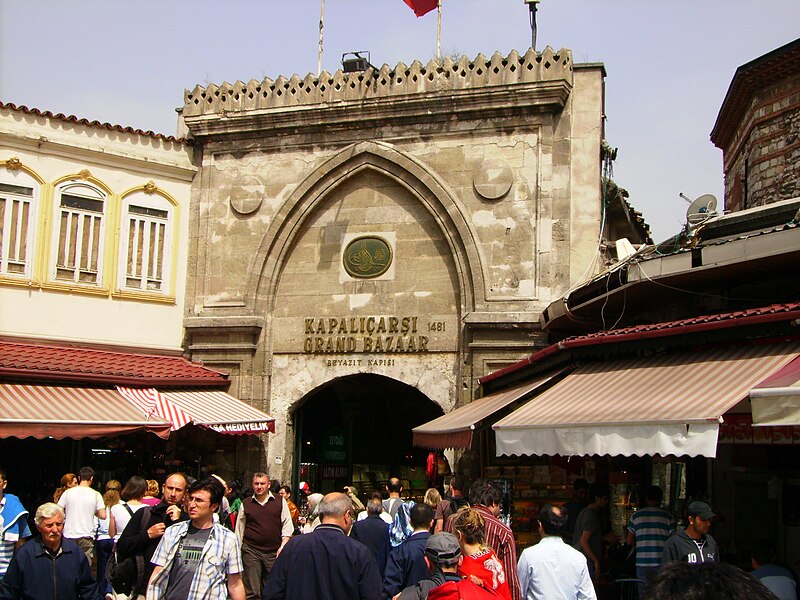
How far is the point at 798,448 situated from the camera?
32.0 feet

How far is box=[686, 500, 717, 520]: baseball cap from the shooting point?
7359 mm

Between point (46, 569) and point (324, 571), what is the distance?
5.76 ft

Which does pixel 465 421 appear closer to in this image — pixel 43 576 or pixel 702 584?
pixel 43 576

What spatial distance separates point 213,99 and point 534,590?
46.0 feet

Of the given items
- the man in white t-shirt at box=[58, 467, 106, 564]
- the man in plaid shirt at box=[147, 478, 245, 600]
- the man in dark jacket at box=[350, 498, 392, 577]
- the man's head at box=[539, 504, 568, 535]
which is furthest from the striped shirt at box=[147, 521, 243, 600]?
the man in white t-shirt at box=[58, 467, 106, 564]

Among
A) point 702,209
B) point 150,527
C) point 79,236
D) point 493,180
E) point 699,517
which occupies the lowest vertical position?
point 150,527

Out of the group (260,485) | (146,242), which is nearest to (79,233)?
(146,242)

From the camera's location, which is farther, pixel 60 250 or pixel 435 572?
pixel 60 250

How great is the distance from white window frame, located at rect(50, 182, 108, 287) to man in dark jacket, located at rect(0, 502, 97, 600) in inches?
461

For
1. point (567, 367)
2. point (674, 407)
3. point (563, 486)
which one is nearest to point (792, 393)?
point (674, 407)

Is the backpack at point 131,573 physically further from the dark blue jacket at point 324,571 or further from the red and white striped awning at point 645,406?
the red and white striped awning at point 645,406

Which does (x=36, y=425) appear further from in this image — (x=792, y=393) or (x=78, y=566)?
(x=792, y=393)

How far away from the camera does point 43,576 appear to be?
6.10m

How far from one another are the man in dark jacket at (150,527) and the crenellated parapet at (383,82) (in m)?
11.0
